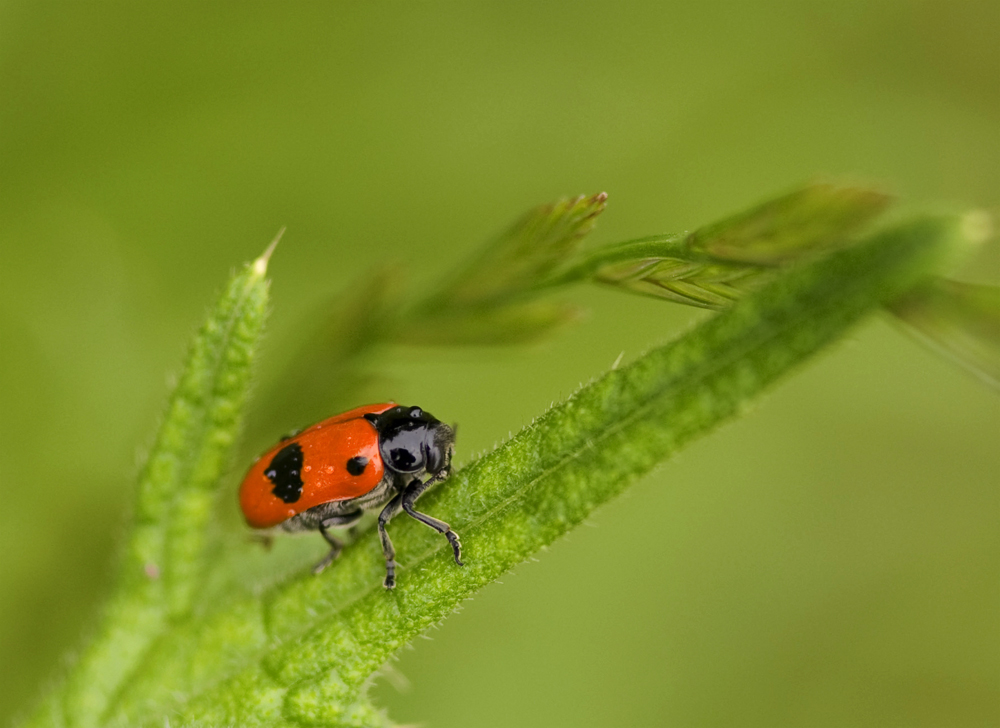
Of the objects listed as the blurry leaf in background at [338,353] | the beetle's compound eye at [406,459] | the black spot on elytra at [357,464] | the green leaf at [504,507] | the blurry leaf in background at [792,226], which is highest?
the blurry leaf in background at [338,353]

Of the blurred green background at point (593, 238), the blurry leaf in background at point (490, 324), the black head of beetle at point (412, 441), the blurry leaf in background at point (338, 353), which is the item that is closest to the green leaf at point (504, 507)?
the black head of beetle at point (412, 441)

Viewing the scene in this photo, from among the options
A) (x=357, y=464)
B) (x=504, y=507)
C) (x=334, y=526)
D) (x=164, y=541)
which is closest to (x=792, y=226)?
(x=504, y=507)

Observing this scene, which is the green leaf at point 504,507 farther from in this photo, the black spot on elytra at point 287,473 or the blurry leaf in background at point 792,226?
the black spot on elytra at point 287,473

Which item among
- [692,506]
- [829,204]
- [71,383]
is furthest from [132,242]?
[829,204]

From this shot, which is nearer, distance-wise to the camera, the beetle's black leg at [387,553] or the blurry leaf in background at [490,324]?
the beetle's black leg at [387,553]

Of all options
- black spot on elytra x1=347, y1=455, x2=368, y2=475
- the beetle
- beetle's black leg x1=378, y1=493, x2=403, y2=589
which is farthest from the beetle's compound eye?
beetle's black leg x1=378, y1=493, x2=403, y2=589

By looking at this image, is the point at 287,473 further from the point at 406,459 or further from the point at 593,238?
the point at 593,238

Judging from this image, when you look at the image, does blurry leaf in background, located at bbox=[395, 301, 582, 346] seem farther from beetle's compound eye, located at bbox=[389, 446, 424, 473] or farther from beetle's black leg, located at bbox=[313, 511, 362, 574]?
beetle's black leg, located at bbox=[313, 511, 362, 574]
